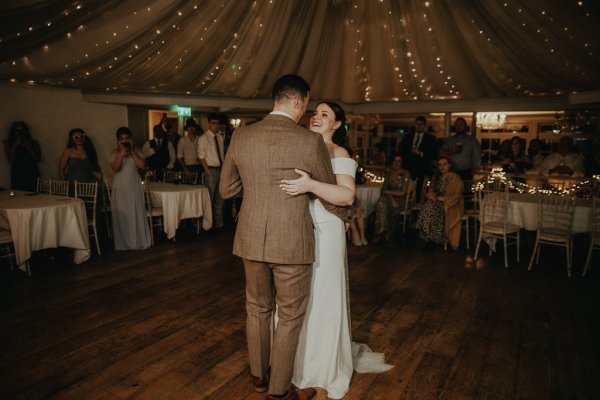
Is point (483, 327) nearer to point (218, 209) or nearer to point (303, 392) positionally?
point (303, 392)

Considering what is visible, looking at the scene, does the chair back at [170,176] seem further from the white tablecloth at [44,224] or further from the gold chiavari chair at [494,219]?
the gold chiavari chair at [494,219]

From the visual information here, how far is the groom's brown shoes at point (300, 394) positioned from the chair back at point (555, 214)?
3730 millimetres

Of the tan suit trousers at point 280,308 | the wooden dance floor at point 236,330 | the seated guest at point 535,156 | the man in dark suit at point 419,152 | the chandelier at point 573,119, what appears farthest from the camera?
the seated guest at point 535,156

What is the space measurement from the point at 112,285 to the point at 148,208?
1684 mm

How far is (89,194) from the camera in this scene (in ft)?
16.6

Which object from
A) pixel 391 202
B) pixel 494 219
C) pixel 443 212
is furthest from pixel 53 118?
pixel 494 219

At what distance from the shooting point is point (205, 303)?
342 centimetres

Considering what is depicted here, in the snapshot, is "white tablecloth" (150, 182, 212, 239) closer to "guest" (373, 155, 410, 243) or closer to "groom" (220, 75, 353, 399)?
"guest" (373, 155, 410, 243)

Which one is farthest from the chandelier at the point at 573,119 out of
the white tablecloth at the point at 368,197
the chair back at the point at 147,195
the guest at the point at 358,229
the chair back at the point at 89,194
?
the chair back at the point at 89,194

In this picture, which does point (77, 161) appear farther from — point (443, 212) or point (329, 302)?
point (443, 212)

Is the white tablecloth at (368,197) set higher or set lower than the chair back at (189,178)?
lower

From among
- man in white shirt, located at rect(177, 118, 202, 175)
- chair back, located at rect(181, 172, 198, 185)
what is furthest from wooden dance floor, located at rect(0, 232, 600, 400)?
man in white shirt, located at rect(177, 118, 202, 175)

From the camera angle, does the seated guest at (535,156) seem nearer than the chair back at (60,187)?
No

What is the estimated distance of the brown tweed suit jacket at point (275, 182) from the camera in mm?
1691
